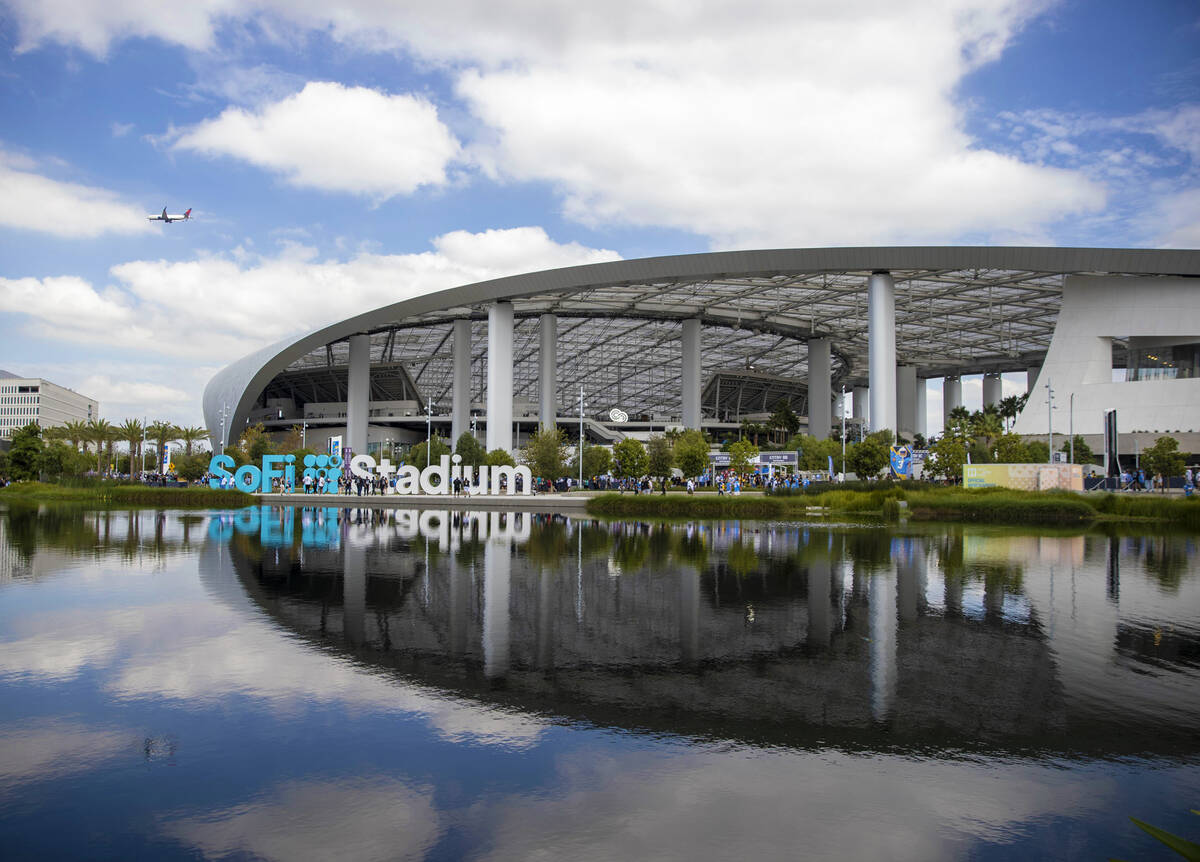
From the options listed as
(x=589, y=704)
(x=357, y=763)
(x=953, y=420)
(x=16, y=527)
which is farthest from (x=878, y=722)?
(x=953, y=420)

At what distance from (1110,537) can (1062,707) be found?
19.6m

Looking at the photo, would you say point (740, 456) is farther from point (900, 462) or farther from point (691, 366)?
point (691, 366)

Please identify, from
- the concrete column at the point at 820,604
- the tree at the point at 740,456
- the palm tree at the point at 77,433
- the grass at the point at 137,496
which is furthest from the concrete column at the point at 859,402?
the concrete column at the point at 820,604

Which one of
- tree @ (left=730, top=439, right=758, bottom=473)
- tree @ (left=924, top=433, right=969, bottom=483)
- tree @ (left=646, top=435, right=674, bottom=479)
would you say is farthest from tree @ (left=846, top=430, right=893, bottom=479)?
tree @ (left=646, top=435, right=674, bottom=479)

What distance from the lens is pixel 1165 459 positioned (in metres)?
45.2

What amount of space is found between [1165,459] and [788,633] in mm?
44787

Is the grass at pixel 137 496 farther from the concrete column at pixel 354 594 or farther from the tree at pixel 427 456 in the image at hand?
the concrete column at pixel 354 594

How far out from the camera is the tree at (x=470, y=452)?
5406 centimetres

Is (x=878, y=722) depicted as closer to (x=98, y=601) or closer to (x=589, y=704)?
(x=589, y=704)

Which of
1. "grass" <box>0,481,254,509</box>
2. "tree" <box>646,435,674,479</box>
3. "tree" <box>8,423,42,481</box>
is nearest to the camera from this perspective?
"grass" <box>0,481,254,509</box>

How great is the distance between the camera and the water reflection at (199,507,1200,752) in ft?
24.0

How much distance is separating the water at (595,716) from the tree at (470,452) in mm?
38520

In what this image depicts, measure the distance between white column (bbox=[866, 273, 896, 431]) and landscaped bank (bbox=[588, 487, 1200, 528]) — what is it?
14653 mm

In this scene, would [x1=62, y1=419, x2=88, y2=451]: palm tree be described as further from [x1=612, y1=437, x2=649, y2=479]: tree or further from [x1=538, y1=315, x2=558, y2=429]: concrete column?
[x1=612, y1=437, x2=649, y2=479]: tree
